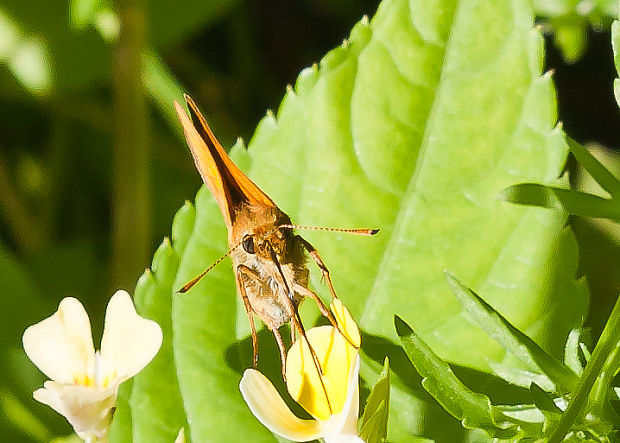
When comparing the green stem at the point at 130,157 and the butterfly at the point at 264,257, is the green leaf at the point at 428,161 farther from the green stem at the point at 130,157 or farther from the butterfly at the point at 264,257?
the green stem at the point at 130,157

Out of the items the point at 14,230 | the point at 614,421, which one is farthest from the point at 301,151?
Result: the point at 14,230

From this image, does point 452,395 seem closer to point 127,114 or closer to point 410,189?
point 410,189

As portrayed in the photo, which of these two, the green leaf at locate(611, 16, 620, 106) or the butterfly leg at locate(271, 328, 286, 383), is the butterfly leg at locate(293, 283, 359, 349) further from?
the green leaf at locate(611, 16, 620, 106)

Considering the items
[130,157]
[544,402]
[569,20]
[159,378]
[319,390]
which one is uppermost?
[130,157]

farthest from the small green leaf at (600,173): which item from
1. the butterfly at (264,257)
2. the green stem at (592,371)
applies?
the butterfly at (264,257)

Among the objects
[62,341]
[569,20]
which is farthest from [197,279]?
[569,20]

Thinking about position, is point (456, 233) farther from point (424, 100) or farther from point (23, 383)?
point (23, 383)
